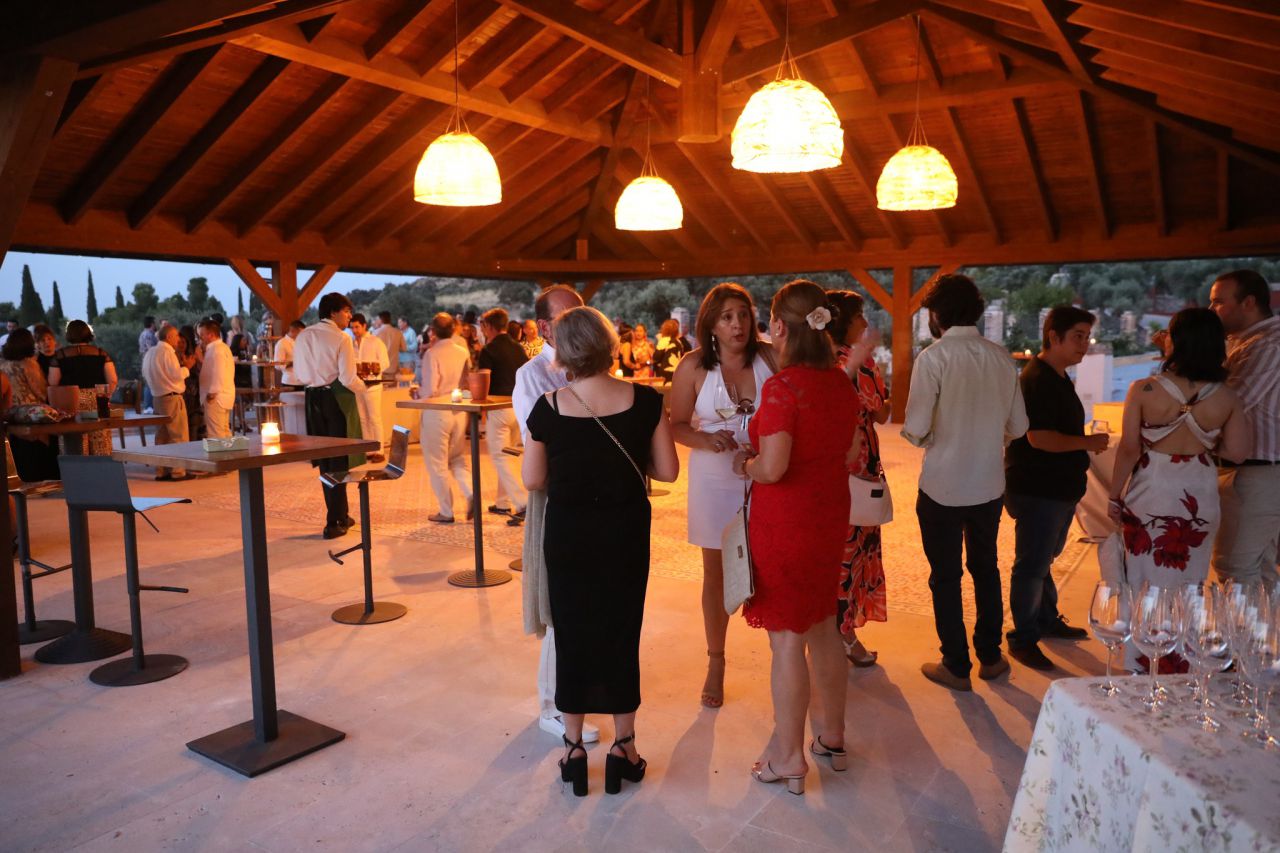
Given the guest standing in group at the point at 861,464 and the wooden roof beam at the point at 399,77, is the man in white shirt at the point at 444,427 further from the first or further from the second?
the guest standing in group at the point at 861,464

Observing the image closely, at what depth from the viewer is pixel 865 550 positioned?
3.56 meters

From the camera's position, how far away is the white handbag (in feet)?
11.1

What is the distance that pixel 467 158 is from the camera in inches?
192

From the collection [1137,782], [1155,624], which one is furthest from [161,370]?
[1137,782]

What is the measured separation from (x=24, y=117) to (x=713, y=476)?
3.15 m

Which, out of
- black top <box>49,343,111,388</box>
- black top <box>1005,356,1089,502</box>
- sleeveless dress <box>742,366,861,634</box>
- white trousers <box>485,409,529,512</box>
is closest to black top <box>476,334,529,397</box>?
white trousers <box>485,409,529,512</box>

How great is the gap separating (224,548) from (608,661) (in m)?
4.26

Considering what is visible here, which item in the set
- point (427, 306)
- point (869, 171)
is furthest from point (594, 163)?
point (427, 306)

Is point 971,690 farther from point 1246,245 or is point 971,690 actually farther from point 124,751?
point 1246,245

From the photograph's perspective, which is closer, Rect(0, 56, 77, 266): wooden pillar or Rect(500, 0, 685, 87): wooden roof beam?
Rect(0, 56, 77, 266): wooden pillar

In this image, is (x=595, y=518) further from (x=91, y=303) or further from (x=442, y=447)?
(x=91, y=303)

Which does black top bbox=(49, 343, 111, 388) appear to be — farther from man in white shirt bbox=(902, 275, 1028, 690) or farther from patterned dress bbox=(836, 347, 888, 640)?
man in white shirt bbox=(902, 275, 1028, 690)

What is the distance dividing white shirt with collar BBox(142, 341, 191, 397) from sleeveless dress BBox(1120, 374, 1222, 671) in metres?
8.71

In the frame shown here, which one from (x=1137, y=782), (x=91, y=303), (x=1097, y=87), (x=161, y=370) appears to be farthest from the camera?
(x=91, y=303)
